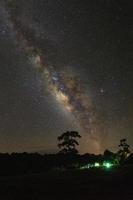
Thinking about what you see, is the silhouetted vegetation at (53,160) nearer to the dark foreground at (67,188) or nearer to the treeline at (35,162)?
the treeline at (35,162)

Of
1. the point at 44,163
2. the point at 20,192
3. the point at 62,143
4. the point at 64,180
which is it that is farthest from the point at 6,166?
the point at 62,143

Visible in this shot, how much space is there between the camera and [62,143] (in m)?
73.7

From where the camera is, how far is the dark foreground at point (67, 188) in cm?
2622

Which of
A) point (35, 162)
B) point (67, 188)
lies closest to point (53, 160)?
point (35, 162)

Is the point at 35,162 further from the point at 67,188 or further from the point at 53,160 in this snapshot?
the point at 67,188

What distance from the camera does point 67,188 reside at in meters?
29.0

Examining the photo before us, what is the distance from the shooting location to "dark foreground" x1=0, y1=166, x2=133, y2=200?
2622 centimetres

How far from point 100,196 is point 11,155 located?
89.2 ft

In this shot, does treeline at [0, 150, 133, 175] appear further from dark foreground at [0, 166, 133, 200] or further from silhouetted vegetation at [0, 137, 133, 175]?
dark foreground at [0, 166, 133, 200]

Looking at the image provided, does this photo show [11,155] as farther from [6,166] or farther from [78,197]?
[78,197]

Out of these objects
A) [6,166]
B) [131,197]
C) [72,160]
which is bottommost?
[131,197]

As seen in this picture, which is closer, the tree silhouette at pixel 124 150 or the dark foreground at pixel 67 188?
the dark foreground at pixel 67 188

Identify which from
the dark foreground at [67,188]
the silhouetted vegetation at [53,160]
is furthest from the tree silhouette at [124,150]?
the dark foreground at [67,188]

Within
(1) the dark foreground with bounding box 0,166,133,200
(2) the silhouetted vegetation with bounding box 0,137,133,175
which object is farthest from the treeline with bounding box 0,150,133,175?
(1) the dark foreground with bounding box 0,166,133,200
